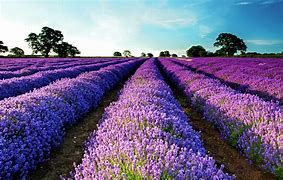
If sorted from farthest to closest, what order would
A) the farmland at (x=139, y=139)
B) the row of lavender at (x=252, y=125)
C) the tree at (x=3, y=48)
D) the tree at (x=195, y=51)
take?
the tree at (x=195, y=51) → the tree at (x=3, y=48) → the row of lavender at (x=252, y=125) → the farmland at (x=139, y=139)

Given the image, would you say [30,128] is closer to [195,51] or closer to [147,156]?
[147,156]

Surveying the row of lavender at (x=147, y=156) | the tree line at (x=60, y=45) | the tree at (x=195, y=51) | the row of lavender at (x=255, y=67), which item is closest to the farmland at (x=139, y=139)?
the row of lavender at (x=147, y=156)

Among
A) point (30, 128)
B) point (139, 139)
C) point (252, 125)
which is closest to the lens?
point (139, 139)

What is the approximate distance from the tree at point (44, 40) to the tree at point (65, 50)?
1.03 meters

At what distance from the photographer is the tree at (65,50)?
74.2 metres

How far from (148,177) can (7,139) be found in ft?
8.09

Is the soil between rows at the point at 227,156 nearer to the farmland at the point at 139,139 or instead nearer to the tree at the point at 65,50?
the farmland at the point at 139,139

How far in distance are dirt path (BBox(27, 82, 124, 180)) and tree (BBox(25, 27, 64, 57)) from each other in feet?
228

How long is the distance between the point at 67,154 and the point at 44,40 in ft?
239

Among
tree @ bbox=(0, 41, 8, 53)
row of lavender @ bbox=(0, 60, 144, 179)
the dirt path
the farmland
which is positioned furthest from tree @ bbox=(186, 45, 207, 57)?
row of lavender @ bbox=(0, 60, 144, 179)

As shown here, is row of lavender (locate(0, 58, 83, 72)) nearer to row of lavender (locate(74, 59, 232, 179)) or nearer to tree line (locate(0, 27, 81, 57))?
row of lavender (locate(74, 59, 232, 179))

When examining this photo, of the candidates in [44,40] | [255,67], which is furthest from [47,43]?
[255,67]

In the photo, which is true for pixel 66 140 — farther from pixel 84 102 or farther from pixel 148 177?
pixel 148 177

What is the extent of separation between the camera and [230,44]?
262ft
